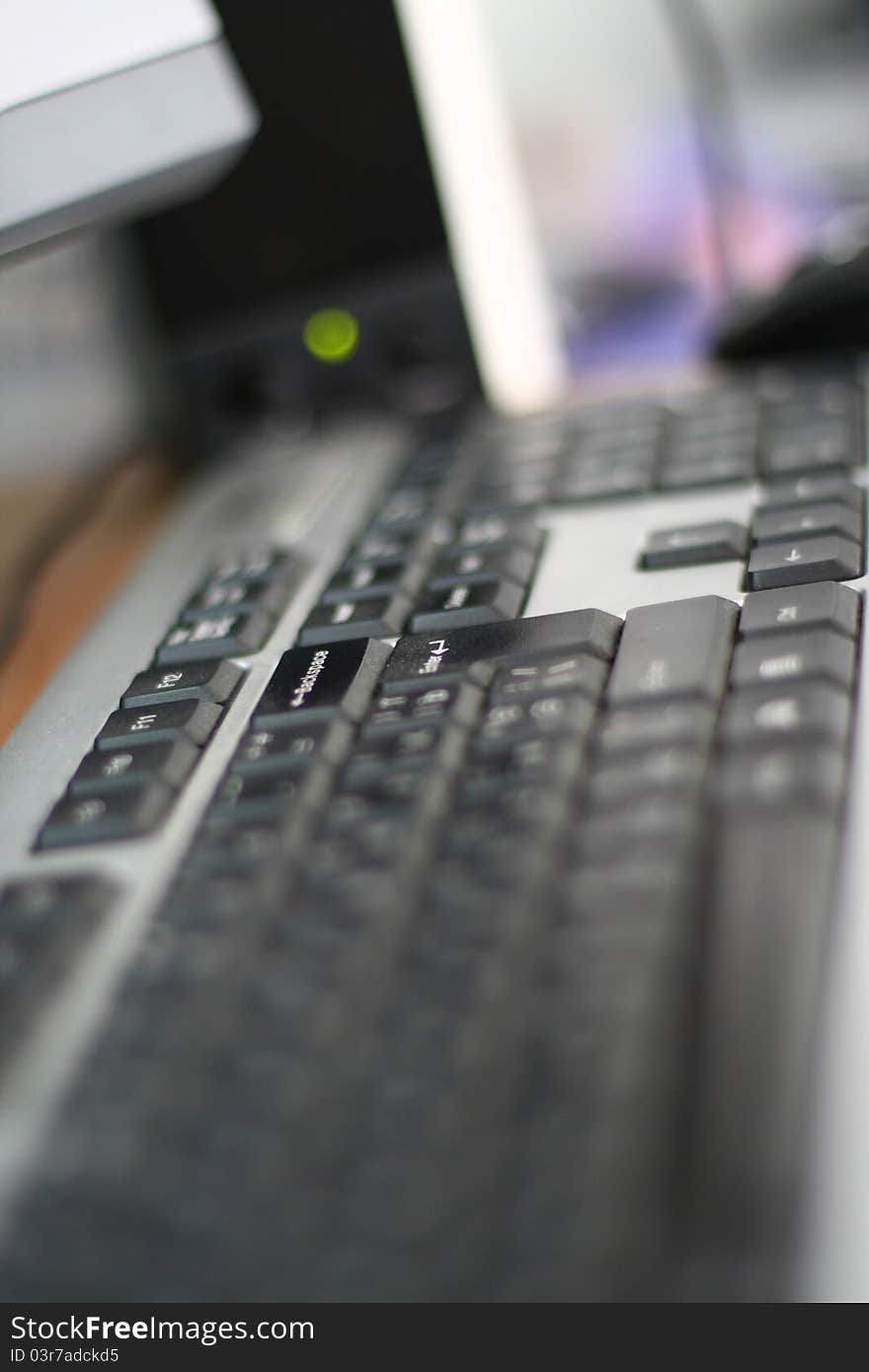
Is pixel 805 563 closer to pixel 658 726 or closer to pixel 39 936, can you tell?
pixel 658 726

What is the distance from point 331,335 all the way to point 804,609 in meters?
0.45

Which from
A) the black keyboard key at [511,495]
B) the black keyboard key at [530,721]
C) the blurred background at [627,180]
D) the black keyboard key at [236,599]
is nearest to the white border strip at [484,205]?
the blurred background at [627,180]

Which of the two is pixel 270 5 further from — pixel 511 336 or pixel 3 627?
pixel 3 627

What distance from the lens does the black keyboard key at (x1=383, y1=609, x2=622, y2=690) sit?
41 centimetres

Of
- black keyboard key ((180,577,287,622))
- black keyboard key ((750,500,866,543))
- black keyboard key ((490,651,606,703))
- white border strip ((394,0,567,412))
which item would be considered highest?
white border strip ((394,0,567,412))

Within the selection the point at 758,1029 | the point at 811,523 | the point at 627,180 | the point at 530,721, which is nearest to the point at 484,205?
the point at 627,180

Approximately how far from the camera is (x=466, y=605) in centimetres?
46

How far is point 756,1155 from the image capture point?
0.79 feet

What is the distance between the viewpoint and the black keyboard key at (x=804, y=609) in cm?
40

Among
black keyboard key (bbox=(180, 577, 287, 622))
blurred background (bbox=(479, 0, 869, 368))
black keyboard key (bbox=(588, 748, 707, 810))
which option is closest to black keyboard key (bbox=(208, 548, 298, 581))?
black keyboard key (bbox=(180, 577, 287, 622))

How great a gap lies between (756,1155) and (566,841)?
95 millimetres

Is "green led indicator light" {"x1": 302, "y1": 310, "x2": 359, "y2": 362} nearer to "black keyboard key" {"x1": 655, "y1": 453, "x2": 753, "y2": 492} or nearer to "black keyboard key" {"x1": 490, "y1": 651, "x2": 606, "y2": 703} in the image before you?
"black keyboard key" {"x1": 655, "y1": 453, "x2": 753, "y2": 492}
